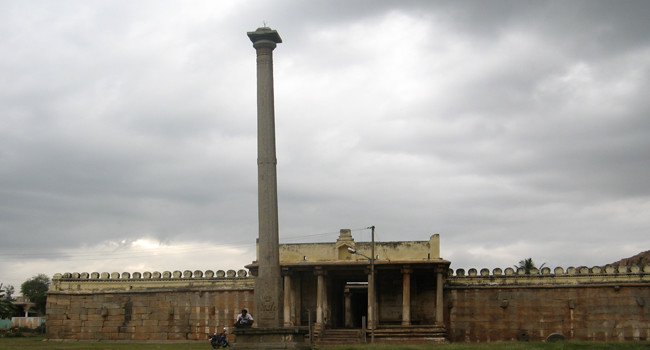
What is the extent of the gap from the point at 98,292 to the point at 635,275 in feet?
90.5

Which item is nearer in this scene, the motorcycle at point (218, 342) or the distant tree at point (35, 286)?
the motorcycle at point (218, 342)

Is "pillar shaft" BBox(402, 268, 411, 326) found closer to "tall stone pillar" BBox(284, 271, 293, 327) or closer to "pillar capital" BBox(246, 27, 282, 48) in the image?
"tall stone pillar" BBox(284, 271, 293, 327)

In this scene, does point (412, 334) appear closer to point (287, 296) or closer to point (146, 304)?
point (287, 296)

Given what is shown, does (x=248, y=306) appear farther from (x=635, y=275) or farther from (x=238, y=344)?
(x=635, y=275)

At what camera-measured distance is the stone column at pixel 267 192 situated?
883 inches

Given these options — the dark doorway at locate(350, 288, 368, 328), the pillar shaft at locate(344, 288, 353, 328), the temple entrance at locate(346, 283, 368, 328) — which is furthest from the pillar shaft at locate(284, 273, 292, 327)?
the dark doorway at locate(350, 288, 368, 328)

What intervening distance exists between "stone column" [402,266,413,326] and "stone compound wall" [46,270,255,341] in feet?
26.3

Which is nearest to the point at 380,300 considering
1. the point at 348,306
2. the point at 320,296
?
the point at 320,296

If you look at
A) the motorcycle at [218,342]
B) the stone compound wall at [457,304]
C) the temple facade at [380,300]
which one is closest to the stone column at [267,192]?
the motorcycle at [218,342]

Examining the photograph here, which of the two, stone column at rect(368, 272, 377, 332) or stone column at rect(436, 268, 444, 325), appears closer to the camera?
stone column at rect(368, 272, 377, 332)

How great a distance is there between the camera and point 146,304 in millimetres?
39062

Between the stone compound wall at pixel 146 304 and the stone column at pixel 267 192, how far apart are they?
1546 cm

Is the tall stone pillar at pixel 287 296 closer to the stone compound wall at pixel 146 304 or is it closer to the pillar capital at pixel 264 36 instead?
the stone compound wall at pixel 146 304

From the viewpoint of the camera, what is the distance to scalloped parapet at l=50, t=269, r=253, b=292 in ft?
127
